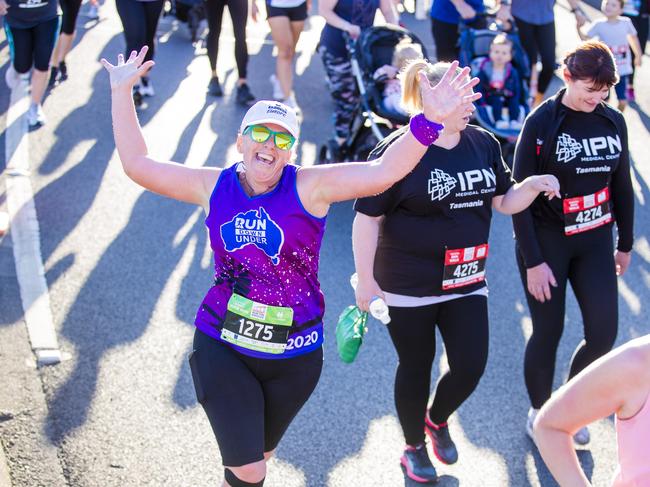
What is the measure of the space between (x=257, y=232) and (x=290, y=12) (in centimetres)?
605

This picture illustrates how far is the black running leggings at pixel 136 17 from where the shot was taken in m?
8.85

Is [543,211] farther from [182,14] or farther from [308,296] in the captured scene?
[182,14]

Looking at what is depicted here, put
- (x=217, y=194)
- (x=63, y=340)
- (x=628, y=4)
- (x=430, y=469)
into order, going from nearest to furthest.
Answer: (x=217, y=194) → (x=430, y=469) → (x=63, y=340) → (x=628, y=4)

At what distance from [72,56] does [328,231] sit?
5.45 metres

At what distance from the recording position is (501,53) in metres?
8.79

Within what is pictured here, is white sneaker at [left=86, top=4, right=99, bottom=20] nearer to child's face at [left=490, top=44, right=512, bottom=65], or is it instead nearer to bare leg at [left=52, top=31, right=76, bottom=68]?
bare leg at [left=52, top=31, right=76, bottom=68]

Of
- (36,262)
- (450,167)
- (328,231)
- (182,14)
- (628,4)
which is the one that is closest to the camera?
(450,167)

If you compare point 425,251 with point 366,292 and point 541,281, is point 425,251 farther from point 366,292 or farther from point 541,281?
point 541,281

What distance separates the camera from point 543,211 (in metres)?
4.66

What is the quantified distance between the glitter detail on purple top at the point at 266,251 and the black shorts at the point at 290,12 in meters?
5.71

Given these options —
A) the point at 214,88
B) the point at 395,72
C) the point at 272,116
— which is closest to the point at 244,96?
the point at 214,88

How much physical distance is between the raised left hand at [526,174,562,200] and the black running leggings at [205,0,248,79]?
231 inches

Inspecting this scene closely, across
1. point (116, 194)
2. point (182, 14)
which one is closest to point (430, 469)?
point (116, 194)

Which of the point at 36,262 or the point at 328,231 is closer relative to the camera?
the point at 36,262
